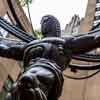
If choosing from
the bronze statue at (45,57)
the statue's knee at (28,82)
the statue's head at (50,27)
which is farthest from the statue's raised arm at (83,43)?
the statue's knee at (28,82)

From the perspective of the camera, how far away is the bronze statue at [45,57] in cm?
345

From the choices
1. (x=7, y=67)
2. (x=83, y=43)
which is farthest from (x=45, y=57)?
(x=7, y=67)

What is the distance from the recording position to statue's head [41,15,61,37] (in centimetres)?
446

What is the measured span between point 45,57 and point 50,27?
0.59m

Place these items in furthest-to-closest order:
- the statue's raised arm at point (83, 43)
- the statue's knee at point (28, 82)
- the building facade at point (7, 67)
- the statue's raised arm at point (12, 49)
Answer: the building facade at point (7, 67), the statue's raised arm at point (12, 49), the statue's raised arm at point (83, 43), the statue's knee at point (28, 82)

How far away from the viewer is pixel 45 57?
398 centimetres

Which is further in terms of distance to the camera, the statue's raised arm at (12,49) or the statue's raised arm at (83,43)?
the statue's raised arm at (12,49)

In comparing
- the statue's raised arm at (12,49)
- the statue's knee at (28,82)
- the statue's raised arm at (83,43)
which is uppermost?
the statue's knee at (28,82)

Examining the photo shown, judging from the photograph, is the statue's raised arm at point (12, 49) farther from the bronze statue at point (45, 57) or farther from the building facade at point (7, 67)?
the building facade at point (7, 67)

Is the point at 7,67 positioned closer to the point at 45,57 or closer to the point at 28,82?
the point at 45,57

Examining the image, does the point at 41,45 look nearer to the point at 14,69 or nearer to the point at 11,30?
the point at 11,30

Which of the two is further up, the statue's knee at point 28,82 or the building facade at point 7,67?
the statue's knee at point 28,82

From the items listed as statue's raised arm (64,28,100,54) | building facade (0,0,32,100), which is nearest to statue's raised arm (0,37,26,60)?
statue's raised arm (64,28,100,54)

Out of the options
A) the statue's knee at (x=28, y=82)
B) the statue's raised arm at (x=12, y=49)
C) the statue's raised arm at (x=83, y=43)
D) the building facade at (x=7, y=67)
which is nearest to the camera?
the statue's knee at (x=28, y=82)
